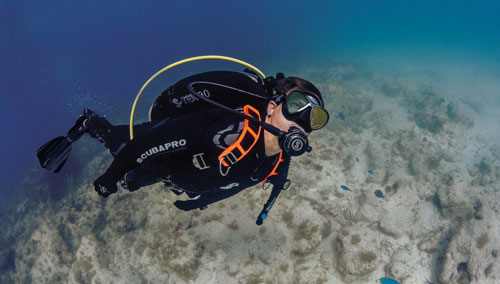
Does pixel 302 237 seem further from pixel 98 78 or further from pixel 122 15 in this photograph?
pixel 122 15

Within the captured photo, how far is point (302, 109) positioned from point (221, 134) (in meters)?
0.87

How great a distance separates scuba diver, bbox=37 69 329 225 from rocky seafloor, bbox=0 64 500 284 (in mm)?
3701

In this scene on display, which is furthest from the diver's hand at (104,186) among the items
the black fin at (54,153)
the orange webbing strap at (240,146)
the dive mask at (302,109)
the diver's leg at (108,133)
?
the dive mask at (302,109)

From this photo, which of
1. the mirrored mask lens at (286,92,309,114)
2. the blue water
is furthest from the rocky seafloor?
the blue water

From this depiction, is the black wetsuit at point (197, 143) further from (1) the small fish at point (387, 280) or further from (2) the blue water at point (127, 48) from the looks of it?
(2) the blue water at point (127, 48)

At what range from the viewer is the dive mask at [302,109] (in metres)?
2.25

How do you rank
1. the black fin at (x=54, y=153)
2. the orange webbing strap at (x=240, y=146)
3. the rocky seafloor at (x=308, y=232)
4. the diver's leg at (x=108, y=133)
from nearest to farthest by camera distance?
1. the orange webbing strap at (x=240, y=146)
2. the black fin at (x=54, y=153)
3. the diver's leg at (x=108, y=133)
4. the rocky seafloor at (x=308, y=232)

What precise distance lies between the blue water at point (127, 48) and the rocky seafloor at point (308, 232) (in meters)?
18.1

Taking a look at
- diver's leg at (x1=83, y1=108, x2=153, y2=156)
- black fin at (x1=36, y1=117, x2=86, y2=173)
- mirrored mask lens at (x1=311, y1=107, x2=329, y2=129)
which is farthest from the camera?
diver's leg at (x1=83, y1=108, x2=153, y2=156)

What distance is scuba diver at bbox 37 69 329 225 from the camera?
2.22 metres

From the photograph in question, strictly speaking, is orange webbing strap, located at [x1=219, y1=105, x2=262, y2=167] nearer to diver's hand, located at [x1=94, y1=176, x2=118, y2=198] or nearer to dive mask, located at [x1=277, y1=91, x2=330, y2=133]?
dive mask, located at [x1=277, y1=91, x2=330, y2=133]

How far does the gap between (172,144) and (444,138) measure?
53.8 ft

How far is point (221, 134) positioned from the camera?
2.24m

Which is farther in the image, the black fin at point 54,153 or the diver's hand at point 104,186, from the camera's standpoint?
the black fin at point 54,153
